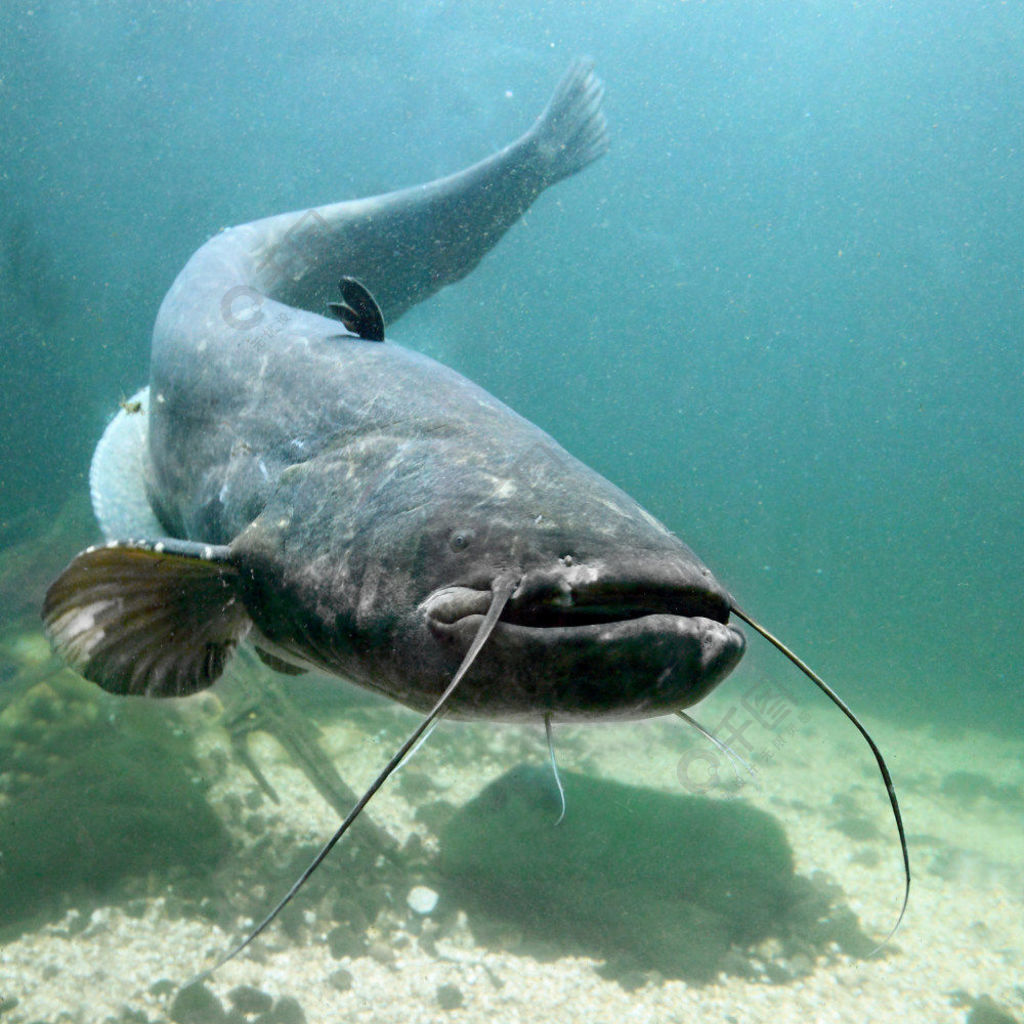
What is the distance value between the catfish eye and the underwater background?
3037 millimetres

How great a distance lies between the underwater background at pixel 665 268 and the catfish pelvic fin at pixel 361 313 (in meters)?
3.17

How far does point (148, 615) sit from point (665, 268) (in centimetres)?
5888

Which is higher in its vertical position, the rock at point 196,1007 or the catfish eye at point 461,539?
the catfish eye at point 461,539

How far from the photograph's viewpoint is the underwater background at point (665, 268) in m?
15.1

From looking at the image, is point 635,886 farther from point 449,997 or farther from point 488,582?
point 488,582

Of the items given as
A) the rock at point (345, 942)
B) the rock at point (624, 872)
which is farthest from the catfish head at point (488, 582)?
the rock at point (624, 872)

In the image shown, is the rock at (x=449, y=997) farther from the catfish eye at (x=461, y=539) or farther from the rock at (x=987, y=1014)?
the rock at (x=987, y=1014)

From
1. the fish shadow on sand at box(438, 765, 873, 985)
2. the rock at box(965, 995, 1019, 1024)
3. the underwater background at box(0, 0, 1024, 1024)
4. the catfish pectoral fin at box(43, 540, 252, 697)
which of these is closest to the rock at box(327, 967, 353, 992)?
the underwater background at box(0, 0, 1024, 1024)

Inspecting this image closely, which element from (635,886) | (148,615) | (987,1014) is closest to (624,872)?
(635,886)

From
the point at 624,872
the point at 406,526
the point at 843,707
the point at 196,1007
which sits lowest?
the point at 624,872

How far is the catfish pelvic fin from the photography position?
2.10 m

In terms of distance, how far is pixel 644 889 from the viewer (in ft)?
15.3

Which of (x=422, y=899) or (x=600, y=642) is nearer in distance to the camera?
(x=600, y=642)

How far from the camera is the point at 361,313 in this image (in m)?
2.13
